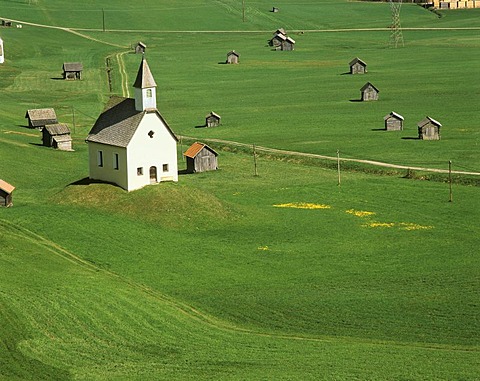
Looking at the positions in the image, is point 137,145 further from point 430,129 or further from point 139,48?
point 139,48

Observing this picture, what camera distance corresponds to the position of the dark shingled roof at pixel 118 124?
8375 cm

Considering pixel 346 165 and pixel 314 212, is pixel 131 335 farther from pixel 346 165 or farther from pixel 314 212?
pixel 346 165

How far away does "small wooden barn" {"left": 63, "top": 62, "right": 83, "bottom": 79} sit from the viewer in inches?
6663

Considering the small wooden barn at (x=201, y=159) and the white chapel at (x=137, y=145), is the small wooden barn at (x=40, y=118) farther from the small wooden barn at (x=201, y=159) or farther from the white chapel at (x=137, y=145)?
the white chapel at (x=137, y=145)

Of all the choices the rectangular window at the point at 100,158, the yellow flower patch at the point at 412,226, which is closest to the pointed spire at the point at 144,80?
the rectangular window at the point at 100,158

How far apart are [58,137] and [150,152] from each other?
97.9ft

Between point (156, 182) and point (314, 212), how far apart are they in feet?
39.0

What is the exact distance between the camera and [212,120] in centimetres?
12938

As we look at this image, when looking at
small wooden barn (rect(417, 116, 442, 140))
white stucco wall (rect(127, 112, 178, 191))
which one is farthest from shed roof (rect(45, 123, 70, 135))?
small wooden barn (rect(417, 116, 442, 140))

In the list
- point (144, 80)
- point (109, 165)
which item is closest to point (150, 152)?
point (109, 165)

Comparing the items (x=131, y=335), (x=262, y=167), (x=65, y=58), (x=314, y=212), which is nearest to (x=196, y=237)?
(x=314, y=212)

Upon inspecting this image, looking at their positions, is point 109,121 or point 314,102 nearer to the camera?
point 109,121

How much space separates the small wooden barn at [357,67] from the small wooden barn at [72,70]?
132 ft

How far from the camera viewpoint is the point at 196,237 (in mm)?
76062
